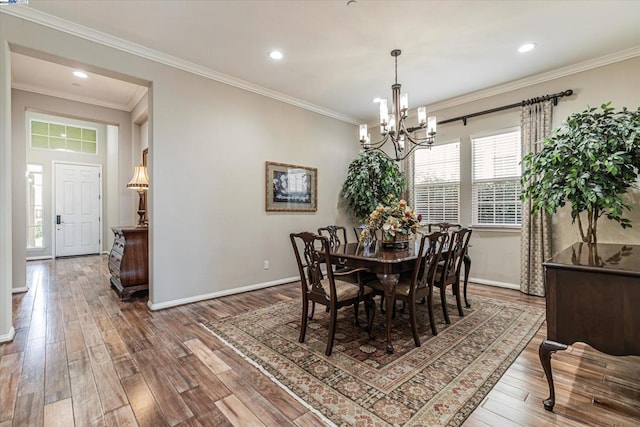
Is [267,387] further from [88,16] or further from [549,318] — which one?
[88,16]

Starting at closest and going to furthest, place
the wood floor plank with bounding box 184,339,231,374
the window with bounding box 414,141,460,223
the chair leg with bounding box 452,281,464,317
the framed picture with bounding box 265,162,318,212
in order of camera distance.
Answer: the wood floor plank with bounding box 184,339,231,374, the chair leg with bounding box 452,281,464,317, the framed picture with bounding box 265,162,318,212, the window with bounding box 414,141,460,223

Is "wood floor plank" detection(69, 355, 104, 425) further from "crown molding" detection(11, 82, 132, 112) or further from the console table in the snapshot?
"crown molding" detection(11, 82, 132, 112)

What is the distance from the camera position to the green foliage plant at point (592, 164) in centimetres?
292

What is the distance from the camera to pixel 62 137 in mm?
7074

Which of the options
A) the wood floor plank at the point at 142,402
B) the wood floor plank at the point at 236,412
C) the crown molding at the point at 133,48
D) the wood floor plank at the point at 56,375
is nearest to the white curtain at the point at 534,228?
the crown molding at the point at 133,48

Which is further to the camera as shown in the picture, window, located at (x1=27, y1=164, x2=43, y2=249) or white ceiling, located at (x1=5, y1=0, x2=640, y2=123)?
window, located at (x1=27, y1=164, x2=43, y2=249)

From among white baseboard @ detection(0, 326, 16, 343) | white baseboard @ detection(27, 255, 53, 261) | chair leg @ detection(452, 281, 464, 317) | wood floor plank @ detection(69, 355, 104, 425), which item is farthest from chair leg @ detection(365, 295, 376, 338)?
white baseboard @ detection(27, 255, 53, 261)

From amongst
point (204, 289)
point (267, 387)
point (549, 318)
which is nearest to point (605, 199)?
point (549, 318)

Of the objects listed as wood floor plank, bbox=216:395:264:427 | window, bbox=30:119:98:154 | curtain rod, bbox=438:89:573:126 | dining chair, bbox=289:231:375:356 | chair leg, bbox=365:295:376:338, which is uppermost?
window, bbox=30:119:98:154

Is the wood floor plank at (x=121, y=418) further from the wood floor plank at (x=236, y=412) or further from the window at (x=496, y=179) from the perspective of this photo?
the window at (x=496, y=179)

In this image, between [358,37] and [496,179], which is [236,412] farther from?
[496,179]

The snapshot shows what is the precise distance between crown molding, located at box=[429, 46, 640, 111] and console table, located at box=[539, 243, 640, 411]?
3.21 meters

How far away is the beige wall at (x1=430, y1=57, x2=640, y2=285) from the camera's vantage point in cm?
345

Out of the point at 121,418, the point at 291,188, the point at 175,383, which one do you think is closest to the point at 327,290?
the point at 175,383
